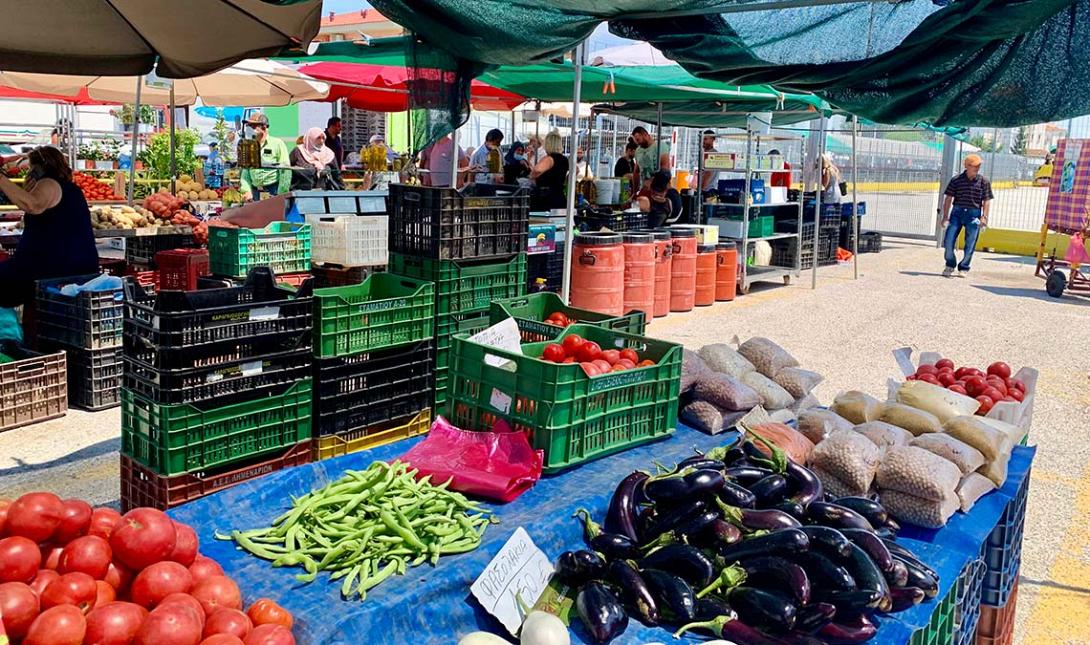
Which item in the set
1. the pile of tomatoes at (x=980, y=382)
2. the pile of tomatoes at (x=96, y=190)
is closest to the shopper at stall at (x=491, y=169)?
the pile of tomatoes at (x=96, y=190)

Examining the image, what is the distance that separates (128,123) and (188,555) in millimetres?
30053

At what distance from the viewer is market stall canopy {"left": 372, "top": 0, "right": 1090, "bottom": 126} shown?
4.28 m

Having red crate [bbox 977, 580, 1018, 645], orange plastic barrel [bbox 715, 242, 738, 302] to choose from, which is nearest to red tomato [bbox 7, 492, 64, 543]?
red crate [bbox 977, 580, 1018, 645]

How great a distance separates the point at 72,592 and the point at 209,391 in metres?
1.58

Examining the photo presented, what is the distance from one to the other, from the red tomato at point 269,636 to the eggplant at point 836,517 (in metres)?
1.88

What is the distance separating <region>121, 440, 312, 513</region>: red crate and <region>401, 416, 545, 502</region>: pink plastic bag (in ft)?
2.55

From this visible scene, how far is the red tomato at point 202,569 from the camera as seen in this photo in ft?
8.46

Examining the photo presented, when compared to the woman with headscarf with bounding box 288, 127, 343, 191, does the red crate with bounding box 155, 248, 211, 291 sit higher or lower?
lower

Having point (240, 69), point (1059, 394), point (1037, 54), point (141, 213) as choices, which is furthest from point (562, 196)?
point (1037, 54)

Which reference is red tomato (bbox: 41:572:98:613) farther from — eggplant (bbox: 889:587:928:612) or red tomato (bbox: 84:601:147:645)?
eggplant (bbox: 889:587:928:612)

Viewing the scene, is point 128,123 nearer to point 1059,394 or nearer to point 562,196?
point 562,196

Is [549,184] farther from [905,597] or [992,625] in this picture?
[905,597]

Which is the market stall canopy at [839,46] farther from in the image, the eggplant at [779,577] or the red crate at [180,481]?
the eggplant at [779,577]

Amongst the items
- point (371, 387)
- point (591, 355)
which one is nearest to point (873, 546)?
point (591, 355)
